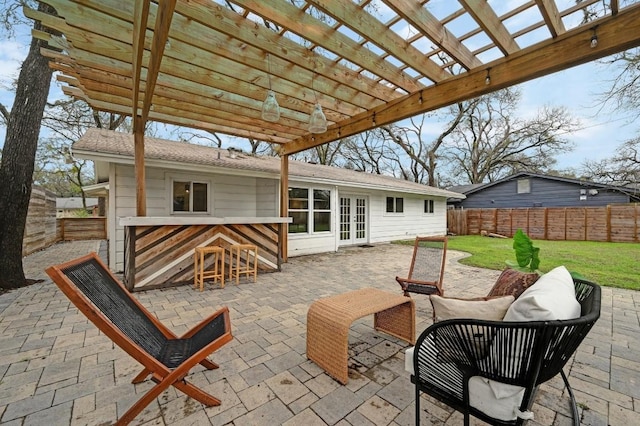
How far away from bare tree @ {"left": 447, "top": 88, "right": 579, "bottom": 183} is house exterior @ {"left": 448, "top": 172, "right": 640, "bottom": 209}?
561cm

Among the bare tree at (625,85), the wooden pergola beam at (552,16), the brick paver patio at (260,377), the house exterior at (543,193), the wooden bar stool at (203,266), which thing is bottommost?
the brick paver patio at (260,377)

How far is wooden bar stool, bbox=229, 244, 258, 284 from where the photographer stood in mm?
5250

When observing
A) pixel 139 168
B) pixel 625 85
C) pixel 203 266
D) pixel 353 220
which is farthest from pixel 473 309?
pixel 625 85

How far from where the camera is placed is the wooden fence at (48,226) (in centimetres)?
809

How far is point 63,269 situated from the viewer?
65.9 inches

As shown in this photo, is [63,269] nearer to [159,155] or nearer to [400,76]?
[400,76]

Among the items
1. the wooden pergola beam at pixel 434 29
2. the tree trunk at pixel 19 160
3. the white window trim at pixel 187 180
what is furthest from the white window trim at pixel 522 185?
the tree trunk at pixel 19 160

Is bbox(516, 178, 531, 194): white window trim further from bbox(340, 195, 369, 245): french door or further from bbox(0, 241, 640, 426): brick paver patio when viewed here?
bbox(0, 241, 640, 426): brick paver patio

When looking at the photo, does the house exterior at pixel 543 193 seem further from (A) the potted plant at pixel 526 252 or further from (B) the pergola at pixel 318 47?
(B) the pergola at pixel 318 47

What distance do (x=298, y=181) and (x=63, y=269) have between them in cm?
673

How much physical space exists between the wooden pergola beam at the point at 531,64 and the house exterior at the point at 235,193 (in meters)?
4.19

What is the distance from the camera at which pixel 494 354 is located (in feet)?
4.25

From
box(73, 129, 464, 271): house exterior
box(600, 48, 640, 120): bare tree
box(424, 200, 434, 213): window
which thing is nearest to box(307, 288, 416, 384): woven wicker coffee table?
box(73, 129, 464, 271): house exterior

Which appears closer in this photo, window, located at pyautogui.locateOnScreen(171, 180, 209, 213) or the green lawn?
the green lawn
